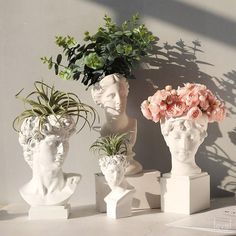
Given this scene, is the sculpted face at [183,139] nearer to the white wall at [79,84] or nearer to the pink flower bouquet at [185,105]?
the pink flower bouquet at [185,105]

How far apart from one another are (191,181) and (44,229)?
0.53 metres

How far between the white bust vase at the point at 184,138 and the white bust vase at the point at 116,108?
0.14 meters

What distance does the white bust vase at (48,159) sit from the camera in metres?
1.58

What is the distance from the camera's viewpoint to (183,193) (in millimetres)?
1645

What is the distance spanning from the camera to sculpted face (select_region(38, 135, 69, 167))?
1598 mm

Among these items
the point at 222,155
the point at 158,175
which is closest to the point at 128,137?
the point at 158,175

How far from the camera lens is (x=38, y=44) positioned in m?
1.94

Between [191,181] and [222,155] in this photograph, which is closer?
[191,181]

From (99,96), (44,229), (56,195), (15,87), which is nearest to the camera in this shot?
(44,229)

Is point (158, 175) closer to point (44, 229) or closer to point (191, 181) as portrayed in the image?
point (191, 181)

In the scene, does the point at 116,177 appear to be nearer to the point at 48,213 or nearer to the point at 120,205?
the point at 120,205

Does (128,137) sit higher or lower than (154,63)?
lower

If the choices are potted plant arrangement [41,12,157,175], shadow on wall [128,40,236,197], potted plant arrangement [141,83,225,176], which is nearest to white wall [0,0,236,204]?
shadow on wall [128,40,236,197]

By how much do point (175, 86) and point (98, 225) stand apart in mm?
699
